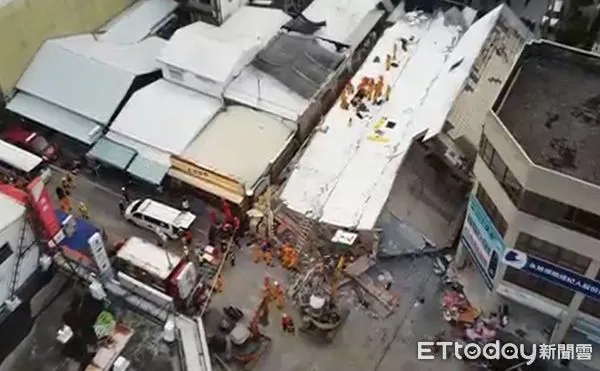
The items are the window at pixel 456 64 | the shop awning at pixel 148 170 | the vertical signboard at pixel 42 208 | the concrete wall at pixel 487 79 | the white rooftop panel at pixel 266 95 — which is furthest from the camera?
the window at pixel 456 64

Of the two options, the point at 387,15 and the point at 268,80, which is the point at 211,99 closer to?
the point at 268,80

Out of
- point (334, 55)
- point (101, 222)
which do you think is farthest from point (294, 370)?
point (334, 55)

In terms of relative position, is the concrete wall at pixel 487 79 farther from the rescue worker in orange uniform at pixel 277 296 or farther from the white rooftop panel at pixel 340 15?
the rescue worker in orange uniform at pixel 277 296

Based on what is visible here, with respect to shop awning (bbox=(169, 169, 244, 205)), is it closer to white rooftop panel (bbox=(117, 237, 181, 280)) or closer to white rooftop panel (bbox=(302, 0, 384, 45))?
white rooftop panel (bbox=(117, 237, 181, 280))

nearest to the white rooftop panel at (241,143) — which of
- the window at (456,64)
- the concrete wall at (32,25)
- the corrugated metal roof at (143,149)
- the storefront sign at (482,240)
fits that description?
the corrugated metal roof at (143,149)

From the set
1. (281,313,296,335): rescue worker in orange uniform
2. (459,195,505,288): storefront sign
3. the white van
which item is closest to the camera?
(459,195,505,288): storefront sign

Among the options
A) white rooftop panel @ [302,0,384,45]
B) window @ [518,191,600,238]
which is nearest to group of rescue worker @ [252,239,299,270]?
window @ [518,191,600,238]
